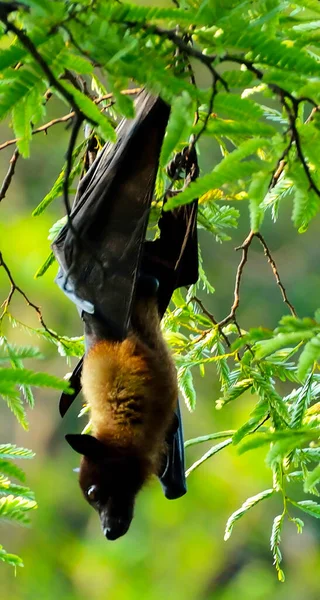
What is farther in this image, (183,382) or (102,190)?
(183,382)

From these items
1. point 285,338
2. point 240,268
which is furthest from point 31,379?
point 240,268

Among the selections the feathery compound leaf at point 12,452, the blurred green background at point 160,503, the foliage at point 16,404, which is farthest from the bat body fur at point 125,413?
the blurred green background at point 160,503

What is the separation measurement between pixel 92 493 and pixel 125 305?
694 millimetres

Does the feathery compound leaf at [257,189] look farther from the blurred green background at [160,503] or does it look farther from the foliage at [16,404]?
the blurred green background at [160,503]

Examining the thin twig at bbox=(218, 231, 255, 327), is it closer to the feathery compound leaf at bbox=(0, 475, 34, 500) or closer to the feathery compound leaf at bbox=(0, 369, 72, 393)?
the feathery compound leaf at bbox=(0, 475, 34, 500)

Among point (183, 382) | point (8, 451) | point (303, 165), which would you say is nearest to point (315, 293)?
point (183, 382)

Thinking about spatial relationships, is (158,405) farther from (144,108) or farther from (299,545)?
(299,545)

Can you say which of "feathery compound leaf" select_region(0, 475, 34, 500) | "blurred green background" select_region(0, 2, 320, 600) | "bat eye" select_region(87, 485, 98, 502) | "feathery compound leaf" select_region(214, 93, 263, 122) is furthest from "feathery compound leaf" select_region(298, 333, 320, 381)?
"blurred green background" select_region(0, 2, 320, 600)

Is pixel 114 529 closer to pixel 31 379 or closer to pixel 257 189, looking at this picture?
pixel 31 379

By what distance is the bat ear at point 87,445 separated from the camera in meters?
2.68

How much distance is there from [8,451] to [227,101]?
122 cm

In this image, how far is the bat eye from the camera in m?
2.84

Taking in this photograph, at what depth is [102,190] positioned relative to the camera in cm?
261

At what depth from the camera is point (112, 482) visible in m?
2.86
